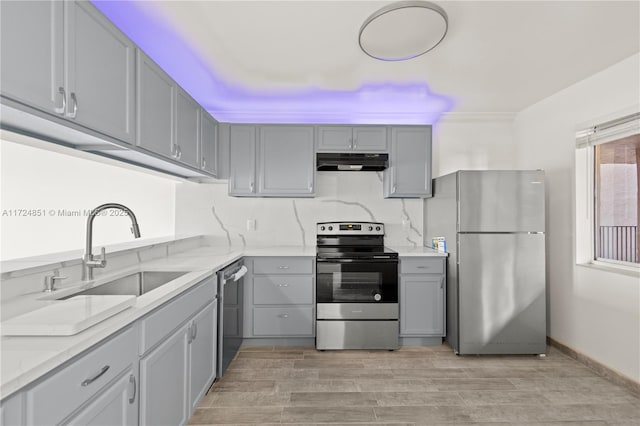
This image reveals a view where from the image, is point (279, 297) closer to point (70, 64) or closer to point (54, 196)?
point (54, 196)

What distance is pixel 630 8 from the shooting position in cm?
184

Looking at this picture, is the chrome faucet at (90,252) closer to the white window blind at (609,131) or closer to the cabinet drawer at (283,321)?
the cabinet drawer at (283,321)

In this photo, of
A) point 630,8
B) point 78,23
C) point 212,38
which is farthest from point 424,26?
point 78,23

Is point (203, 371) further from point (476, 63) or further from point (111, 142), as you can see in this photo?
point (476, 63)

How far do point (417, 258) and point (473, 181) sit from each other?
896 mm

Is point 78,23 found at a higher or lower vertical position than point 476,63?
lower

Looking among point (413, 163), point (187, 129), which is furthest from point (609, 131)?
point (187, 129)

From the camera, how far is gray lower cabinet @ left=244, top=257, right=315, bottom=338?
305cm

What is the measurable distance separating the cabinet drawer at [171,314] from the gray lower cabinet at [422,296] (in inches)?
74.4

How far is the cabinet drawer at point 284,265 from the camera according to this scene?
121 inches

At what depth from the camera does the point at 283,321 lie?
3.05 m

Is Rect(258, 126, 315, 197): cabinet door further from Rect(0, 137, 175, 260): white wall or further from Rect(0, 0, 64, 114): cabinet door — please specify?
Rect(0, 0, 64, 114): cabinet door

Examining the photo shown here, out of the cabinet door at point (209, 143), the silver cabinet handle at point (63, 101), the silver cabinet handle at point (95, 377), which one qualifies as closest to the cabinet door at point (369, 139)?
the cabinet door at point (209, 143)

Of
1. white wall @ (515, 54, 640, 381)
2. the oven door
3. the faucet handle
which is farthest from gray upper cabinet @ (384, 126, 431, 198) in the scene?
the faucet handle
